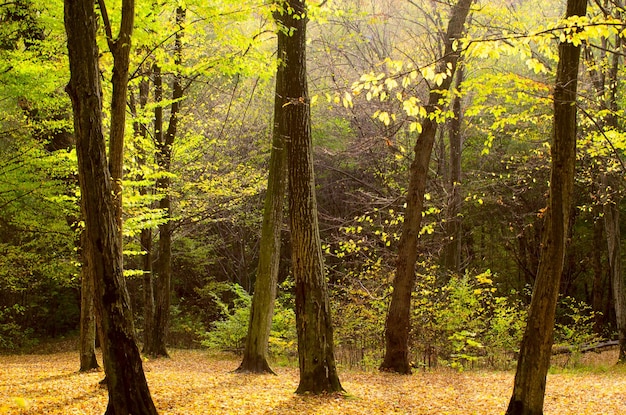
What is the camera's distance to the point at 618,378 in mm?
10391

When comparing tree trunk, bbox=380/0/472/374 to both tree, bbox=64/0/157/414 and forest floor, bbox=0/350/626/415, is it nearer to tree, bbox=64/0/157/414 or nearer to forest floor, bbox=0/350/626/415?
forest floor, bbox=0/350/626/415

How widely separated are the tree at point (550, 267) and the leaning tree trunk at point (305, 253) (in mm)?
2398

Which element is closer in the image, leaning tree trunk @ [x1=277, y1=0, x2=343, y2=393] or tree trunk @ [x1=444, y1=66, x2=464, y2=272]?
leaning tree trunk @ [x1=277, y1=0, x2=343, y2=393]

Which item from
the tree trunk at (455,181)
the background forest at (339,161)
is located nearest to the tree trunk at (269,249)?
the background forest at (339,161)

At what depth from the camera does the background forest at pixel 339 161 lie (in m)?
8.53

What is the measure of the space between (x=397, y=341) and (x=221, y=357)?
273 inches

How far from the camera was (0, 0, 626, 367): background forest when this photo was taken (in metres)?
8.53

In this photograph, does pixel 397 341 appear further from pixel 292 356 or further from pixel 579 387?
pixel 292 356

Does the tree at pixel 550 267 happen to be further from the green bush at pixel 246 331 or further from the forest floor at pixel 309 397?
the green bush at pixel 246 331

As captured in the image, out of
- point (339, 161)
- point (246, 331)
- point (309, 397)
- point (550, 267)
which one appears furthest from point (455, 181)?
point (550, 267)

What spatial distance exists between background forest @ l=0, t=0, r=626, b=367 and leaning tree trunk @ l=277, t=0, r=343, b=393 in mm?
653

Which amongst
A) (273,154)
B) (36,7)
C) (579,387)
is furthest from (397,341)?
(36,7)

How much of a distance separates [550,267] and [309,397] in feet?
10.7

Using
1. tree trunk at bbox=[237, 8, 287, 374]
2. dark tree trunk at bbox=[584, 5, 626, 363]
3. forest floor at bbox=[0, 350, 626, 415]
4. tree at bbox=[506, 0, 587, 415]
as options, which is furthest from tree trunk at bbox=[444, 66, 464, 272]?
tree at bbox=[506, 0, 587, 415]
